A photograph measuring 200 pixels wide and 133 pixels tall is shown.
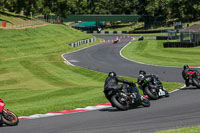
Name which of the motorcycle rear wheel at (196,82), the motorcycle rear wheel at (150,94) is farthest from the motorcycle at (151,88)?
the motorcycle rear wheel at (196,82)

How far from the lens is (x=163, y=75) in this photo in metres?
33.4

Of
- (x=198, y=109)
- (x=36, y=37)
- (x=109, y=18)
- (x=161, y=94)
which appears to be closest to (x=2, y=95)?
(x=161, y=94)

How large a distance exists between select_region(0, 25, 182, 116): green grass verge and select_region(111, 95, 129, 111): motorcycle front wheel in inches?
106

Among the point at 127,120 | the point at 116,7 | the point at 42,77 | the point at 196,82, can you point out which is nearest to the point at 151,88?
the point at 196,82

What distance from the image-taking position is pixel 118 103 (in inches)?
625

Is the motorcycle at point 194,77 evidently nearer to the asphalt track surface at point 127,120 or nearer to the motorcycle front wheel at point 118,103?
the asphalt track surface at point 127,120

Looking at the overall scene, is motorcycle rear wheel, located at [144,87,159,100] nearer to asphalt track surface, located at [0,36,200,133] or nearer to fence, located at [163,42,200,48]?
asphalt track surface, located at [0,36,200,133]

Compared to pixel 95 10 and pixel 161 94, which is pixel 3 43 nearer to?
pixel 161 94

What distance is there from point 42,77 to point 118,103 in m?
21.9

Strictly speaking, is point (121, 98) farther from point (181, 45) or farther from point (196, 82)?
point (181, 45)

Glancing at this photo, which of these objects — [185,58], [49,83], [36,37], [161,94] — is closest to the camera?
[161,94]

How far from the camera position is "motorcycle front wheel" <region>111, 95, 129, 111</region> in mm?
15809

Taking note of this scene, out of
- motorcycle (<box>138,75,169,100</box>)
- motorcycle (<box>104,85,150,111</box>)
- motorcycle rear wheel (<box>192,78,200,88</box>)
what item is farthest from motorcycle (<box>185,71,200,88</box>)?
motorcycle (<box>104,85,150,111</box>)

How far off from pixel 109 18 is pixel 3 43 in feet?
302
